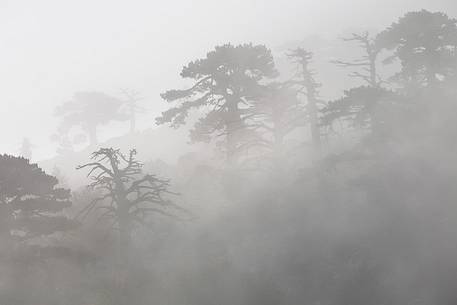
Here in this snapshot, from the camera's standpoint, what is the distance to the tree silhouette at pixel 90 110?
58.8 meters

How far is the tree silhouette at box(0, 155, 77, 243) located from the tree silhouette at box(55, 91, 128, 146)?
4468 centimetres

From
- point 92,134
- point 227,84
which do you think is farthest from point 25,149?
point 227,84

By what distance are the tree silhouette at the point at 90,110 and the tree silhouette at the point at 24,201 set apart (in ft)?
147

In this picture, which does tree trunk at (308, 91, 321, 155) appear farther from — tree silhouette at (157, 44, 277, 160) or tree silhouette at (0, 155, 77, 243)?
tree silhouette at (0, 155, 77, 243)

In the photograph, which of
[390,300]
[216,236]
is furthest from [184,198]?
[390,300]

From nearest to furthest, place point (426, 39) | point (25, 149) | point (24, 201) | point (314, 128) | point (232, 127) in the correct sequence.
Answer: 1. point (24, 201)
2. point (232, 127)
3. point (426, 39)
4. point (314, 128)
5. point (25, 149)

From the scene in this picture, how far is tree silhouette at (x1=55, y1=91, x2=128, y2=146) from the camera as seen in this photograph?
58844 mm

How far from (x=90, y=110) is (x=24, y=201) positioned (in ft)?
150

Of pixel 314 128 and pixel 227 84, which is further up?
pixel 227 84

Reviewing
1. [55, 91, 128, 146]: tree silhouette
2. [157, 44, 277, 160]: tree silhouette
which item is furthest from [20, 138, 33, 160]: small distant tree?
[157, 44, 277, 160]: tree silhouette

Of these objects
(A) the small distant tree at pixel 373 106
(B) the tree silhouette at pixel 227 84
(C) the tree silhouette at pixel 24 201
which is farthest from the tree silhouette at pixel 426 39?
(C) the tree silhouette at pixel 24 201

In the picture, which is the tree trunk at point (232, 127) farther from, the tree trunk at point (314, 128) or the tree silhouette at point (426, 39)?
the tree silhouette at point (426, 39)

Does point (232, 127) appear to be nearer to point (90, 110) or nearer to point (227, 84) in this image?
point (227, 84)

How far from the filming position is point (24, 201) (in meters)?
15.6
